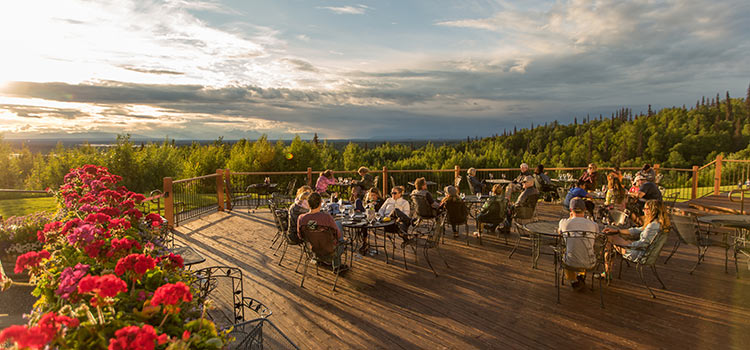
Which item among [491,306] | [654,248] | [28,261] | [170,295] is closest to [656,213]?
[654,248]

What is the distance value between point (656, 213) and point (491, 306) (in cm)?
243

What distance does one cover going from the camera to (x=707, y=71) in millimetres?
37656

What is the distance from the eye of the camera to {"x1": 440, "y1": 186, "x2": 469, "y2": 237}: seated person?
253 inches

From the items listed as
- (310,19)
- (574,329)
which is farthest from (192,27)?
(574,329)

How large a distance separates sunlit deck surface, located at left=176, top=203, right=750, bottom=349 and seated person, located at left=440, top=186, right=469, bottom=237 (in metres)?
0.80

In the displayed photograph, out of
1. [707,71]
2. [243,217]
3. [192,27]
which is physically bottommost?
[243,217]

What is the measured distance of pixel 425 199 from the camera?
21.4ft

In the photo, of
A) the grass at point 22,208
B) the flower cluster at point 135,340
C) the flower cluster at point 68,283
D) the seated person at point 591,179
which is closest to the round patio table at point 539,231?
the seated person at point 591,179

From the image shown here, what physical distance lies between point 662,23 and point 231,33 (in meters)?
17.1

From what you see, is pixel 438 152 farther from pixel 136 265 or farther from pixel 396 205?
pixel 136 265

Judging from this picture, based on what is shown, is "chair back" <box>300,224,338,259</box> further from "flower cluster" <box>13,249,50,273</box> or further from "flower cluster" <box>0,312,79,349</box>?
"flower cluster" <box>0,312,79,349</box>

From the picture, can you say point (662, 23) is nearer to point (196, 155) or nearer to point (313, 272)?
point (313, 272)

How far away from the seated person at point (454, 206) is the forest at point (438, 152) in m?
7.54

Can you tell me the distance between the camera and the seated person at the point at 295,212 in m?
5.11
